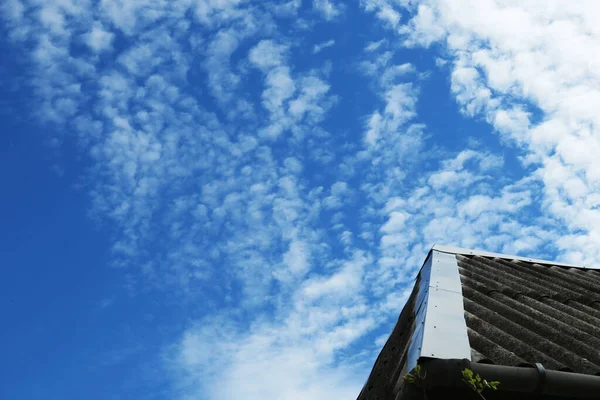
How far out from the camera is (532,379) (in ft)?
7.50

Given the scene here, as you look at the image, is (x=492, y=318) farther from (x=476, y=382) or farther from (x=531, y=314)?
(x=476, y=382)

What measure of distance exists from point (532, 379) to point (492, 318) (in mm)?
1017

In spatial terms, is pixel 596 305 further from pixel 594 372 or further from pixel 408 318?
pixel 594 372

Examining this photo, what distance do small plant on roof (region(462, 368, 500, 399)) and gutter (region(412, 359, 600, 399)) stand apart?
2cm

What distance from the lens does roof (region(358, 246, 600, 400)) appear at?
8.75 ft

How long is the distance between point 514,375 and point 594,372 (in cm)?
47

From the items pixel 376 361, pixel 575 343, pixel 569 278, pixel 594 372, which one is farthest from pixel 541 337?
pixel 569 278

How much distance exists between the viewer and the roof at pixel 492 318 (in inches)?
105

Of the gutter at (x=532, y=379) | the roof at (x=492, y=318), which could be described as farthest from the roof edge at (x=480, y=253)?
the gutter at (x=532, y=379)

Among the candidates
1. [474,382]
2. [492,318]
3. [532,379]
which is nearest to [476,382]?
[474,382]

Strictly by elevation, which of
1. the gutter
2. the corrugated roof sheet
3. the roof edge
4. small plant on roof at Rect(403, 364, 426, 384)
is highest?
the roof edge

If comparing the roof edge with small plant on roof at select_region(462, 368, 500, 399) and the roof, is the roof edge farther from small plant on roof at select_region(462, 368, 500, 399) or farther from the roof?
small plant on roof at select_region(462, 368, 500, 399)

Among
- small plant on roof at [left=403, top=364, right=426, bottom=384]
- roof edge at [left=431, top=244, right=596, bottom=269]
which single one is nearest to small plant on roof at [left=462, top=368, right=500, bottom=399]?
small plant on roof at [left=403, top=364, right=426, bottom=384]

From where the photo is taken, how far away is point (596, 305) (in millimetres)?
3906
